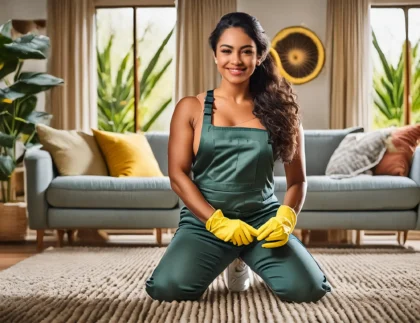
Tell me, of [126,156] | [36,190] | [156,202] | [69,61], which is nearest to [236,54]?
[156,202]

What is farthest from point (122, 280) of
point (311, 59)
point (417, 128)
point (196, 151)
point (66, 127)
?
point (311, 59)

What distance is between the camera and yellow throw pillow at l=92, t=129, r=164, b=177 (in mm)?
4098

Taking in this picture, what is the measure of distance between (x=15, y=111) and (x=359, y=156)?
9.00 ft

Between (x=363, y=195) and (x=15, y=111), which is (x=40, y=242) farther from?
(x=363, y=195)

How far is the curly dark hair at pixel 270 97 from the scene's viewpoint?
6.62 feet

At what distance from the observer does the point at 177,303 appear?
76.3 inches

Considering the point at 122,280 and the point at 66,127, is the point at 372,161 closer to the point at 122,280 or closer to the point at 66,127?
the point at 122,280

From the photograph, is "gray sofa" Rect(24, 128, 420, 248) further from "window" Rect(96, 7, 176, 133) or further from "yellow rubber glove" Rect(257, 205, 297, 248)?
"window" Rect(96, 7, 176, 133)

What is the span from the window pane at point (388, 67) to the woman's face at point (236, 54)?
4585 millimetres

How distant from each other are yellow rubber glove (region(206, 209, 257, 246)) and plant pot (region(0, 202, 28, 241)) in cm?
274

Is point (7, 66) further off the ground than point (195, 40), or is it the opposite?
point (195, 40)

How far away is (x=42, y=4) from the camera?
6.13 m

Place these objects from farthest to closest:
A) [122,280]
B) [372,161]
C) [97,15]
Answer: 1. [97,15]
2. [372,161]
3. [122,280]

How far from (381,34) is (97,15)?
9.96 feet
